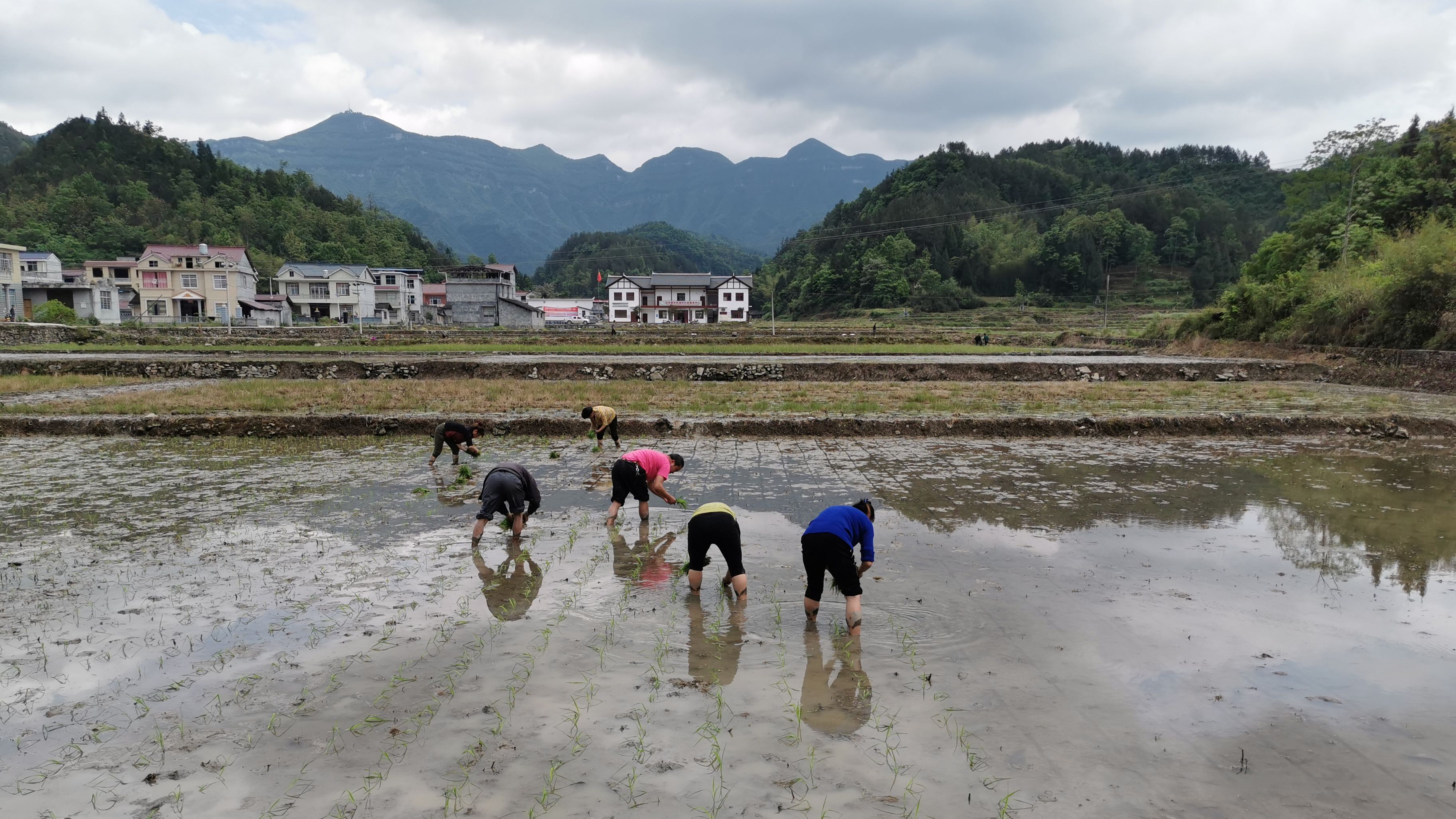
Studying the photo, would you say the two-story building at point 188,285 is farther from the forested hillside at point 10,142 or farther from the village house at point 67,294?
the forested hillside at point 10,142

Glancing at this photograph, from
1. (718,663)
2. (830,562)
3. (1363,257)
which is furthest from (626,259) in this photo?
(718,663)

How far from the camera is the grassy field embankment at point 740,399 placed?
15.9 metres

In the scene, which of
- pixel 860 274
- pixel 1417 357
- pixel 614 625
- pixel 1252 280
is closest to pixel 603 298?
pixel 860 274

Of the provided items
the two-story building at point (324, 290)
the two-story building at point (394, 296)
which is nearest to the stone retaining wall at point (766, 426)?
the two-story building at point (324, 290)

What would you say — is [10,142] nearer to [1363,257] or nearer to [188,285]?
[188,285]

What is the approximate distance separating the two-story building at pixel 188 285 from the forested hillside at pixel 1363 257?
67.3 metres

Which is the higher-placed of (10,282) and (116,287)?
(116,287)

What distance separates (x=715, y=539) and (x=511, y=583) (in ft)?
6.39

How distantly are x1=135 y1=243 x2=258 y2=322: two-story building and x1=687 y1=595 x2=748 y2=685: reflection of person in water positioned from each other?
65690 mm

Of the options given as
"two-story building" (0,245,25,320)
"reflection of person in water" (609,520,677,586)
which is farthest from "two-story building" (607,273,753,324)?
"reflection of person in water" (609,520,677,586)

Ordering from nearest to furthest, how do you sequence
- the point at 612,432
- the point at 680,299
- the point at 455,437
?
1. the point at 455,437
2. the point at 612,432
3. the point at 680,299

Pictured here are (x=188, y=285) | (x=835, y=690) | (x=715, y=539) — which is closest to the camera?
(x=835, y=690)

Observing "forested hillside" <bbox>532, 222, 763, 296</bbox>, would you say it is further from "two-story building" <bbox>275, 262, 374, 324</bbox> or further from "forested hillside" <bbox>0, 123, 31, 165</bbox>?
"forested hillside" <bbox>0, 123, 31, 165</bbox>

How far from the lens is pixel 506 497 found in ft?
24.4
